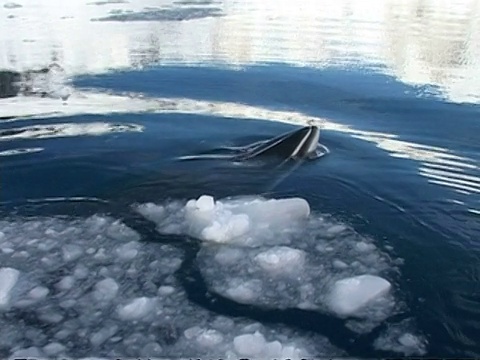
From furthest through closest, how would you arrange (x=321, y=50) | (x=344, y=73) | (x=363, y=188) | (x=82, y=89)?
1. (x=321, y=50)
2. (x=344, y=73)
3. (x=82, y=89)
4. (x=363, y=188)

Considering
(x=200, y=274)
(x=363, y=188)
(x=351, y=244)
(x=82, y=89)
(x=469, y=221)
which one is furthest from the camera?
(x=82, y=89)

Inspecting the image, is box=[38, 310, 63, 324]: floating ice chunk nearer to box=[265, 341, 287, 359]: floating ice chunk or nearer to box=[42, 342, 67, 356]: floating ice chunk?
box=[42, 342, 67, 356]: floating ice chunk

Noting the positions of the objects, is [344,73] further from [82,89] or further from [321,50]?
[82,89]

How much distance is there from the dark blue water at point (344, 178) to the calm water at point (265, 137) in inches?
0.7

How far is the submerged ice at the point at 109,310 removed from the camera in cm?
304

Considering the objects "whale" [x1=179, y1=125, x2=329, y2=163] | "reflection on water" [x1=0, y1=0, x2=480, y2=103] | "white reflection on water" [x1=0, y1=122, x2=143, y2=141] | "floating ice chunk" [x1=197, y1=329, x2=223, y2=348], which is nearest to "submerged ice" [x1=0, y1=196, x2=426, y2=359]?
"floating ice chunk" [x1=197, y1=329, x2=223, y2=348]

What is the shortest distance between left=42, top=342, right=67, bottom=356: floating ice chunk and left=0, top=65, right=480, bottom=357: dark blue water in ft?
2.75

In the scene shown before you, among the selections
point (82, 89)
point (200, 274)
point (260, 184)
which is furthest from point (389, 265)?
point (82, 89)

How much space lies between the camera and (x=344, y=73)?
10.0m

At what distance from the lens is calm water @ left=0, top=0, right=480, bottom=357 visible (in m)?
3.44

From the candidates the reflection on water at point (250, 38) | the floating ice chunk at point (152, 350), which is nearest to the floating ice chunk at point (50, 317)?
the floating ice chunk at point (152, 350)

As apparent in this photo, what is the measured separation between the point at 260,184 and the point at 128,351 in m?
2.54

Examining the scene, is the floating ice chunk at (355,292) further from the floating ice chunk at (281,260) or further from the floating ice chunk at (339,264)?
the floating ice chunk at (281,260)

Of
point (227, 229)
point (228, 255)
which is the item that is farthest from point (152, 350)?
point (227, 229)
